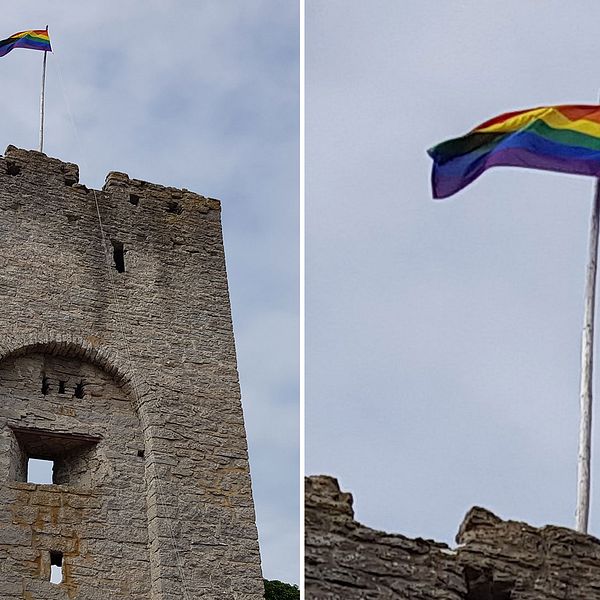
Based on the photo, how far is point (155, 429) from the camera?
536 inches

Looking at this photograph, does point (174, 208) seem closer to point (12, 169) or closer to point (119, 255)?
point (119, 255)

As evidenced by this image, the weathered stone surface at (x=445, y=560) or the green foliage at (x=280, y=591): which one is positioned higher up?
the green foliage at (x=280, y=591)

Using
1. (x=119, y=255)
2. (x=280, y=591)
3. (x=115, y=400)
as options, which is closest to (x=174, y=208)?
(x=119, y=255)

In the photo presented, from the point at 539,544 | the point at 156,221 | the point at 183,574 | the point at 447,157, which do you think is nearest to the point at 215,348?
the point at 156,221

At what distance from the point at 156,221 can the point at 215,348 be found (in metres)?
1.84

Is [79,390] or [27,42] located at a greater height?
[27,42]

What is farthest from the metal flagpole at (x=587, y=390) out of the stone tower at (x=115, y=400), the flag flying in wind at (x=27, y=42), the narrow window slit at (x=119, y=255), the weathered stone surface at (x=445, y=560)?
the flag flying in wind at (x=27, y=42)

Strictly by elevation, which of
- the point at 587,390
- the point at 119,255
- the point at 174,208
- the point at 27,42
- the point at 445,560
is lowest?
Result: the point at 445,560

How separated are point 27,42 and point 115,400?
642cm

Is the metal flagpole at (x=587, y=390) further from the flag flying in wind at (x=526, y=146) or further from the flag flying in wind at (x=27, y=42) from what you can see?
the flag flying in wind at (x=27, y=42)

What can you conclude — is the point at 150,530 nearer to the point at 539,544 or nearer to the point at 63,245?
the point at 63,245

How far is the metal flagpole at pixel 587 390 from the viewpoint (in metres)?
8.91

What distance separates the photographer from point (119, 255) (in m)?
14.9

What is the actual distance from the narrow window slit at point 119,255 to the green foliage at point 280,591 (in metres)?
10.6
